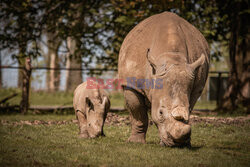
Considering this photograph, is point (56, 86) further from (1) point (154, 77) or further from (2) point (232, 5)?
(1) point (154, 77)

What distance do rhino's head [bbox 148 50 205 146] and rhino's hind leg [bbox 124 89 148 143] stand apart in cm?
91

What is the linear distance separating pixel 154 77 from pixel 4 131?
4.63 metres

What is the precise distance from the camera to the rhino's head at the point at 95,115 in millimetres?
7711

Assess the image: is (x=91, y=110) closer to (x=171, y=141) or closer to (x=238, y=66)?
(x=171, y=141)

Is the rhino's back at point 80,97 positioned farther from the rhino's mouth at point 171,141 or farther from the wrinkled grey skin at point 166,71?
the rhino's mouth at point 171,141

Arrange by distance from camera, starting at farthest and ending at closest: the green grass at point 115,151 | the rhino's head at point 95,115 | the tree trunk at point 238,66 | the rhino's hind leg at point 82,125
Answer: the tree trunk at point 238,66
the rhino's hind leg at point 82,125
the rhino's head at point 95,115
the green grass at point 115,151

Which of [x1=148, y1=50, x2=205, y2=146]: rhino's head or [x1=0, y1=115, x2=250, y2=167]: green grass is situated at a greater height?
[x1=148, y1=50, x2=205, y2=146]: rhino's head

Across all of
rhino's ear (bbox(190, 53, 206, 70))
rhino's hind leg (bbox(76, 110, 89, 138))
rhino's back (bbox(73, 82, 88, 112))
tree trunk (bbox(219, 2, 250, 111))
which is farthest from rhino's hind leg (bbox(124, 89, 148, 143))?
tree trunk (bbox(219, 2, 250, 111))

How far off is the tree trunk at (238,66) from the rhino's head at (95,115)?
29.4 feet

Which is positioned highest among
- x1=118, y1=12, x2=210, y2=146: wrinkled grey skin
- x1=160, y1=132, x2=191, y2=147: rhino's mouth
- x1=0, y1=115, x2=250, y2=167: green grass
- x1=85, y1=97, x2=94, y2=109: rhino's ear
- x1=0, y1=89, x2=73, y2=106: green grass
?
x1=118, y1=12, x2=210, y2=146: wrinkled grey skin

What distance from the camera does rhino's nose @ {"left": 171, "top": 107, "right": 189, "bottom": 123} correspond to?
5.32 meters

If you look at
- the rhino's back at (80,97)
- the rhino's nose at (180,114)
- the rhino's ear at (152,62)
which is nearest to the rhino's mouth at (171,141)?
the rhino's nose at (180,114)

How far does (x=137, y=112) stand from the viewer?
6.93 meters

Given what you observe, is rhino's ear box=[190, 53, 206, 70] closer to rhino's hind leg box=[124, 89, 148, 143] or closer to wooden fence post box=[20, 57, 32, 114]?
rhino's hind leg box=[124, 89, 148, 143]
